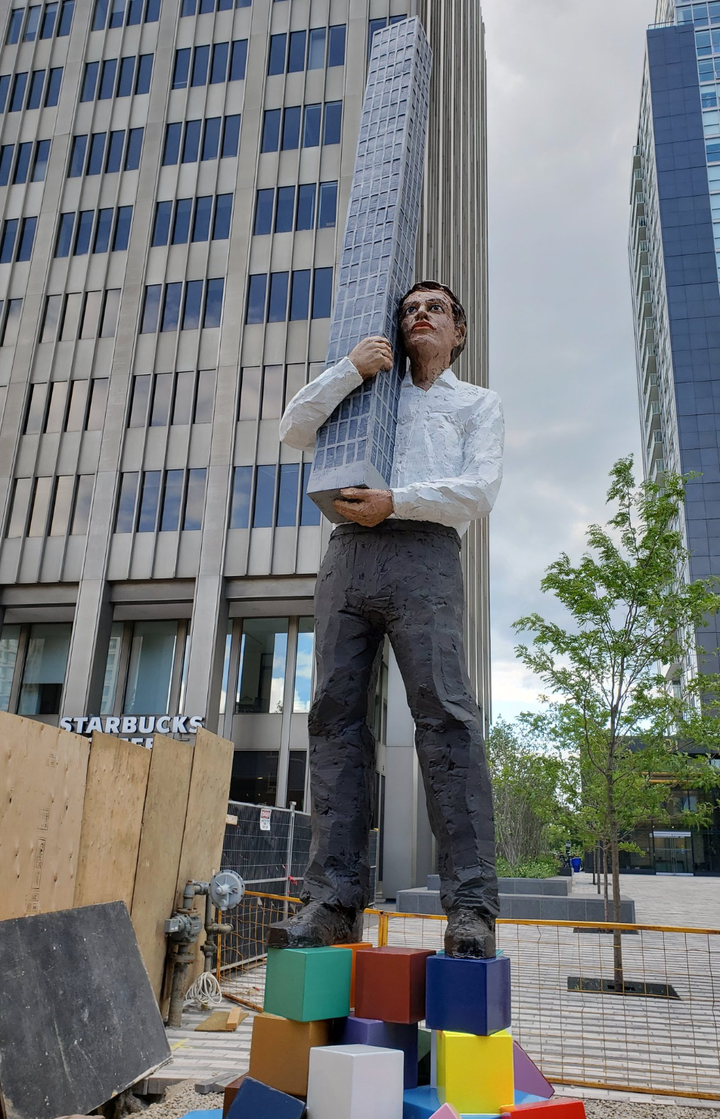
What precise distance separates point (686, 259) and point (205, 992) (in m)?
64.0

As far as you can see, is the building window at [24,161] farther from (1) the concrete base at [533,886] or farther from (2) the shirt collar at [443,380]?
(2) the shirt collar at [443,380]

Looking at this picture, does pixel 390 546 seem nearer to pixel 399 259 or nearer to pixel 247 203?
pixel 399 259

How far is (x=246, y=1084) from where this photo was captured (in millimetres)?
3109

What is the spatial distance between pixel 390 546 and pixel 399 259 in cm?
170

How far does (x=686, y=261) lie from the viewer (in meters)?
60.0

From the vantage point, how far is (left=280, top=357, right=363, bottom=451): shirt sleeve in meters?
3.98

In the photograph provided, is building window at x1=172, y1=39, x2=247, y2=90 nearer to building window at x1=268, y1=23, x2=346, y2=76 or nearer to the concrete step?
building window at x1=268, y1=23, x2=346, y2=76

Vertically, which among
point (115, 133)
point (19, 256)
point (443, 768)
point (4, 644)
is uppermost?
point (115, 133)

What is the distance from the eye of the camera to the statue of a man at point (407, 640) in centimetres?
361

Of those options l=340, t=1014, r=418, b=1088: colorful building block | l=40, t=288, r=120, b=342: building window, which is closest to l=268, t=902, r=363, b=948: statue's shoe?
l=340, t=1014, r=418, b=1088: colorful building block

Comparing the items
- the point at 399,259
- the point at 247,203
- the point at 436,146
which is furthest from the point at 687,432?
the point at 399,259

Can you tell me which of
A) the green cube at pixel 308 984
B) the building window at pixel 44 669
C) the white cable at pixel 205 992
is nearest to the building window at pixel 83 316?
the building window at pixel 44 669

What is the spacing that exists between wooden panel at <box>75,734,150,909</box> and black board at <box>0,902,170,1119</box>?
0.27 meters

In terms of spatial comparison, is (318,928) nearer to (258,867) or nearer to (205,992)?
(205,992)
